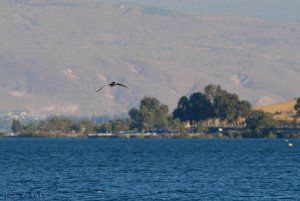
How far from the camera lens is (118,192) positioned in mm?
92062

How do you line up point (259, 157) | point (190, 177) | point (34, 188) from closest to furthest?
point (34, 188), point (190, 177), point (259, 157)

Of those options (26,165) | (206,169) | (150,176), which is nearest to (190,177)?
(150,176)

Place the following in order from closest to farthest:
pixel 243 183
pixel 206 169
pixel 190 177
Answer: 1. pixel 243 183
2. pixel 190 177
3. pixel 206 169

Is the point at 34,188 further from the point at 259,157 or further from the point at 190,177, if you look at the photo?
the point at 259,157

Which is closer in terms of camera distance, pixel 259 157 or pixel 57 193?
pixel 57 193

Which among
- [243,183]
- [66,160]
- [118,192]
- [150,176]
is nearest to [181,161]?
[66,160]

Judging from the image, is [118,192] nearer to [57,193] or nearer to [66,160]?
[57,193]

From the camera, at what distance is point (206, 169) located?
12669 centimetres

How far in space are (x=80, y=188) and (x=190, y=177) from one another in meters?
18.3

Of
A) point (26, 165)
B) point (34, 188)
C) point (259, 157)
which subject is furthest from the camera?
point (259, 157)

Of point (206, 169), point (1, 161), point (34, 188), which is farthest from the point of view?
point (1, 161)

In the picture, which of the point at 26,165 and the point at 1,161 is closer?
the point at 26,165

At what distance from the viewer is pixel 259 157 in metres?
164

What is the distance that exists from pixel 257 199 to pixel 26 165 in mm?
55178
